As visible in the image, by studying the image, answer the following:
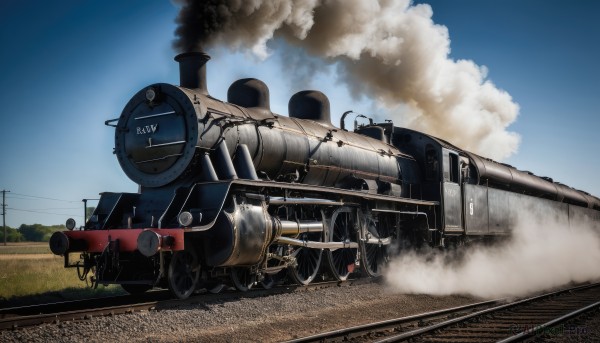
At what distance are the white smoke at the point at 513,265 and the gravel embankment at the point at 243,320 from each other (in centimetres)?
238

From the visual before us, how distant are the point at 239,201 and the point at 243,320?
5.98ft

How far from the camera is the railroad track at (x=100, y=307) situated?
6477mm

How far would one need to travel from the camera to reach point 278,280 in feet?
33.8

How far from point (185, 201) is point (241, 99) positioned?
291 cm

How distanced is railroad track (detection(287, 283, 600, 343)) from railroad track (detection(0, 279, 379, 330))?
2417mm

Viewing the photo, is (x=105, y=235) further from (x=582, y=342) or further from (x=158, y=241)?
(x=582, y=342)

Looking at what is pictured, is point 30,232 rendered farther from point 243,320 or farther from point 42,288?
point 243,320

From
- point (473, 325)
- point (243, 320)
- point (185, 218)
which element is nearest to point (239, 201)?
point (185, 218)

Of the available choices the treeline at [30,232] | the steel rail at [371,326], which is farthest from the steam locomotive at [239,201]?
the treeline at [30,232]

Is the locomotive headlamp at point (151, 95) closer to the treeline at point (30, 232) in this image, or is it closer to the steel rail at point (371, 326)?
the steel rail at point (371, 326)

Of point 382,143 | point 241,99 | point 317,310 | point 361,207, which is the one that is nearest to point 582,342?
point 317,310

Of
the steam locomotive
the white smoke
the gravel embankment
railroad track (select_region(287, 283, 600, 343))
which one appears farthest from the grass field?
the white smoke

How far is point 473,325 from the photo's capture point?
7.50m

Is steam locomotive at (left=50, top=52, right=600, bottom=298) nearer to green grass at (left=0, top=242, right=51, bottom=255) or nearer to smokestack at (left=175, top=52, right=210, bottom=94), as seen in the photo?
smokestack at (left=175, top=52, right=210, bottom=94)
